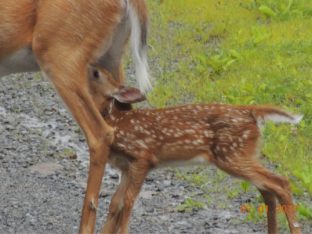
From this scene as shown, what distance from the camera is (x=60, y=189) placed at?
27.6 feet

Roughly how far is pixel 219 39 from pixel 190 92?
6.42 ft

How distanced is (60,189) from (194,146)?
161cm

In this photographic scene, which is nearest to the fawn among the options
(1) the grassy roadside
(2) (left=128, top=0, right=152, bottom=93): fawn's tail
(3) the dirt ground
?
(2) (left=128, top=0, right=152, bottom=93): fawn's tail

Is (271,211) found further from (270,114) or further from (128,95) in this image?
(128,95)

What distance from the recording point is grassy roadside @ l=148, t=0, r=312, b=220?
29.5 ft

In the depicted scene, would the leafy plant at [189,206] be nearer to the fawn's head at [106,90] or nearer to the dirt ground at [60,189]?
the dirt ground at [60,189]

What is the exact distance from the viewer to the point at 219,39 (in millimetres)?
12477

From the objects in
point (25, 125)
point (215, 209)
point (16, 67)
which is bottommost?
point (25, 125)

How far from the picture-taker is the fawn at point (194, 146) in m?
7.07

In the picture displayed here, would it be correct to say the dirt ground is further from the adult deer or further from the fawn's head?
the fawn's head

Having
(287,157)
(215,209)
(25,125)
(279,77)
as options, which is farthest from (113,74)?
(279,77)

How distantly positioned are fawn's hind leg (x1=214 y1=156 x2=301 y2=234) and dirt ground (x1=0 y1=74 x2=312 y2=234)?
407mm

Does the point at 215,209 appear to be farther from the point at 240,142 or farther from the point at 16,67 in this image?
the point at 16,67
